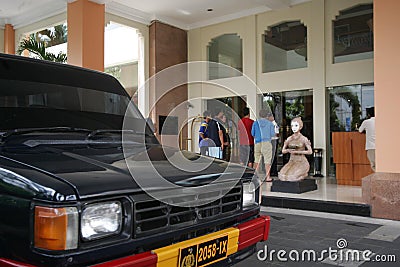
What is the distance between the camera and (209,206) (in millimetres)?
2174

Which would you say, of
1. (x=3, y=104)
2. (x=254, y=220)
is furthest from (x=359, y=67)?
(x=3, y=104)

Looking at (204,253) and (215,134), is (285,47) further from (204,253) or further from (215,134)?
(204,253)

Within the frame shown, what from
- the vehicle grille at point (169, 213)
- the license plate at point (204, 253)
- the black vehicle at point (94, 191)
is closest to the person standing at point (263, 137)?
the black vehicle at point (94, 191)

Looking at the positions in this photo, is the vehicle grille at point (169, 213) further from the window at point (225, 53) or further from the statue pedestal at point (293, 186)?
the window at point (225, 53)

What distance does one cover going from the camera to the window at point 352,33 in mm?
10539

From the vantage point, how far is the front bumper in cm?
168

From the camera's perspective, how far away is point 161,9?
12062 millimetres

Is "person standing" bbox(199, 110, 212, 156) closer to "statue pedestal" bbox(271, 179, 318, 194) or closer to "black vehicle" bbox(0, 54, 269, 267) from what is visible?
"statue pedestal" bbox(271, 179, 318, 194)

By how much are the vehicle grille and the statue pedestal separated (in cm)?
489

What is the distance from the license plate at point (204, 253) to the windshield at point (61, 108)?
118cm

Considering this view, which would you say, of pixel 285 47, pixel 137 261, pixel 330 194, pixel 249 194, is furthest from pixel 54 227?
pixel 285 47

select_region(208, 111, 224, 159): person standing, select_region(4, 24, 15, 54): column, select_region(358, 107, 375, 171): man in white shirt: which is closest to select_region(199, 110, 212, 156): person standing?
select_region(208, 111, 224, 159): person standing

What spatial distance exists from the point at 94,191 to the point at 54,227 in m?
0.21

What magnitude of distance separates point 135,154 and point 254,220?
0.93m
